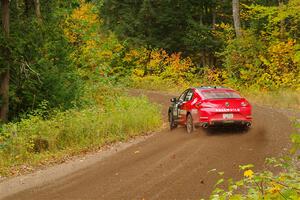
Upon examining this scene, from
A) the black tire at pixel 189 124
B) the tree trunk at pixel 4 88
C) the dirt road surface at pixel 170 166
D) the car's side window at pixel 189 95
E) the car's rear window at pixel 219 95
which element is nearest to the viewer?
the dirt road surface at pixel 170 166

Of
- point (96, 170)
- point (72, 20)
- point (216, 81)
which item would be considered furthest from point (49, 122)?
point (216, 81)

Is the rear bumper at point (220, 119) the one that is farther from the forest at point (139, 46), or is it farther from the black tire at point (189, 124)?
the forest at point (139, 46)

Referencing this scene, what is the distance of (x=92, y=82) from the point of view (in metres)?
24.5

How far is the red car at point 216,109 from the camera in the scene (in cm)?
1456

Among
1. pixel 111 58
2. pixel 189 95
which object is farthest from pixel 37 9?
pixel 111 58

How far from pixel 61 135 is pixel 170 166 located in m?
4.53

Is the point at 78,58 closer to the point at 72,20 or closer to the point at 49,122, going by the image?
the point at 72,20

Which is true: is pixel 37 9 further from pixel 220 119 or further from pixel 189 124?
pixel 220 119

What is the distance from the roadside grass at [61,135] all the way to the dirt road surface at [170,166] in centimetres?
120

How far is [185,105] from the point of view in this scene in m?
16.1

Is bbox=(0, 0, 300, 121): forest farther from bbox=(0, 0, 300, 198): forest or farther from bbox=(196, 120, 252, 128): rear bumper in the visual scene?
bbox=(196, 120, 252, 128): rear bumper

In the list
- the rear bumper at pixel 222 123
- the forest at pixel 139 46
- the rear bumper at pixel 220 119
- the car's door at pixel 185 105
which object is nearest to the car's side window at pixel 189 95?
the car's door at pixel 185 105

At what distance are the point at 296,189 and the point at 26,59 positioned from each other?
15.3 meters

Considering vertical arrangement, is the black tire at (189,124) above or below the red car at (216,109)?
below
